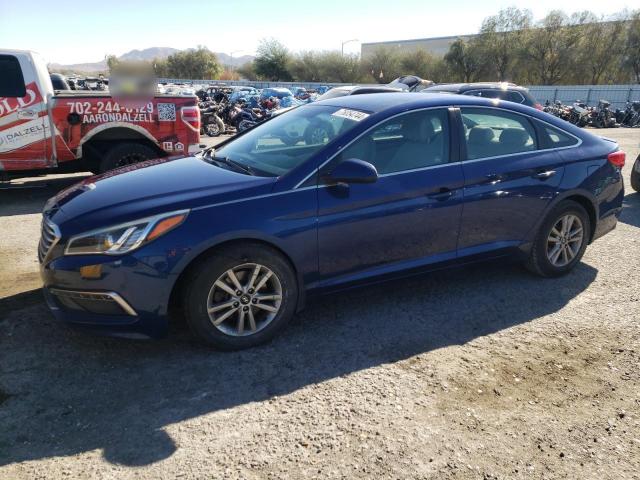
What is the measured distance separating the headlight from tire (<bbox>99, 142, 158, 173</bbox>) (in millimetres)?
4826

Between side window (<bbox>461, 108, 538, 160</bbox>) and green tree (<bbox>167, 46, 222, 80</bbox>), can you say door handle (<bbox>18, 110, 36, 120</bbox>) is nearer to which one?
side window (<bbox>461, 108, 538, 160</bbox>)

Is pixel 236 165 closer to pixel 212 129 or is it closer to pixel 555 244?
pixel 555 244

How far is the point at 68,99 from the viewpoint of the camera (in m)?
7.27

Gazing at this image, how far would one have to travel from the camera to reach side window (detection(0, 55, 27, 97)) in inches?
276

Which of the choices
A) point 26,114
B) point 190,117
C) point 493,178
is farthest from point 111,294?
point 190,117

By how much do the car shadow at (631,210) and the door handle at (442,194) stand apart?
4071 mm

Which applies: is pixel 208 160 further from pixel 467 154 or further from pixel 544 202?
pixel 544 202

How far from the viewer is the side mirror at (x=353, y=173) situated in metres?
3.43

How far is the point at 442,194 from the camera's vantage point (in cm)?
393

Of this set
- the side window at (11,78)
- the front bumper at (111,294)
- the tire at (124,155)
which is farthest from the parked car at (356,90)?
the front bumper at (111,294)

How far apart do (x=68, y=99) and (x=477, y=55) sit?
5641 cm

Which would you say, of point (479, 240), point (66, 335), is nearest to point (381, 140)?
point (479, 240)

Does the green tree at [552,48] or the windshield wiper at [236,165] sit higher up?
the green tree at [552,48]

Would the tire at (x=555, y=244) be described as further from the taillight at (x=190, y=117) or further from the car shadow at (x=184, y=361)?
the taillight at (x=190, y=117)
